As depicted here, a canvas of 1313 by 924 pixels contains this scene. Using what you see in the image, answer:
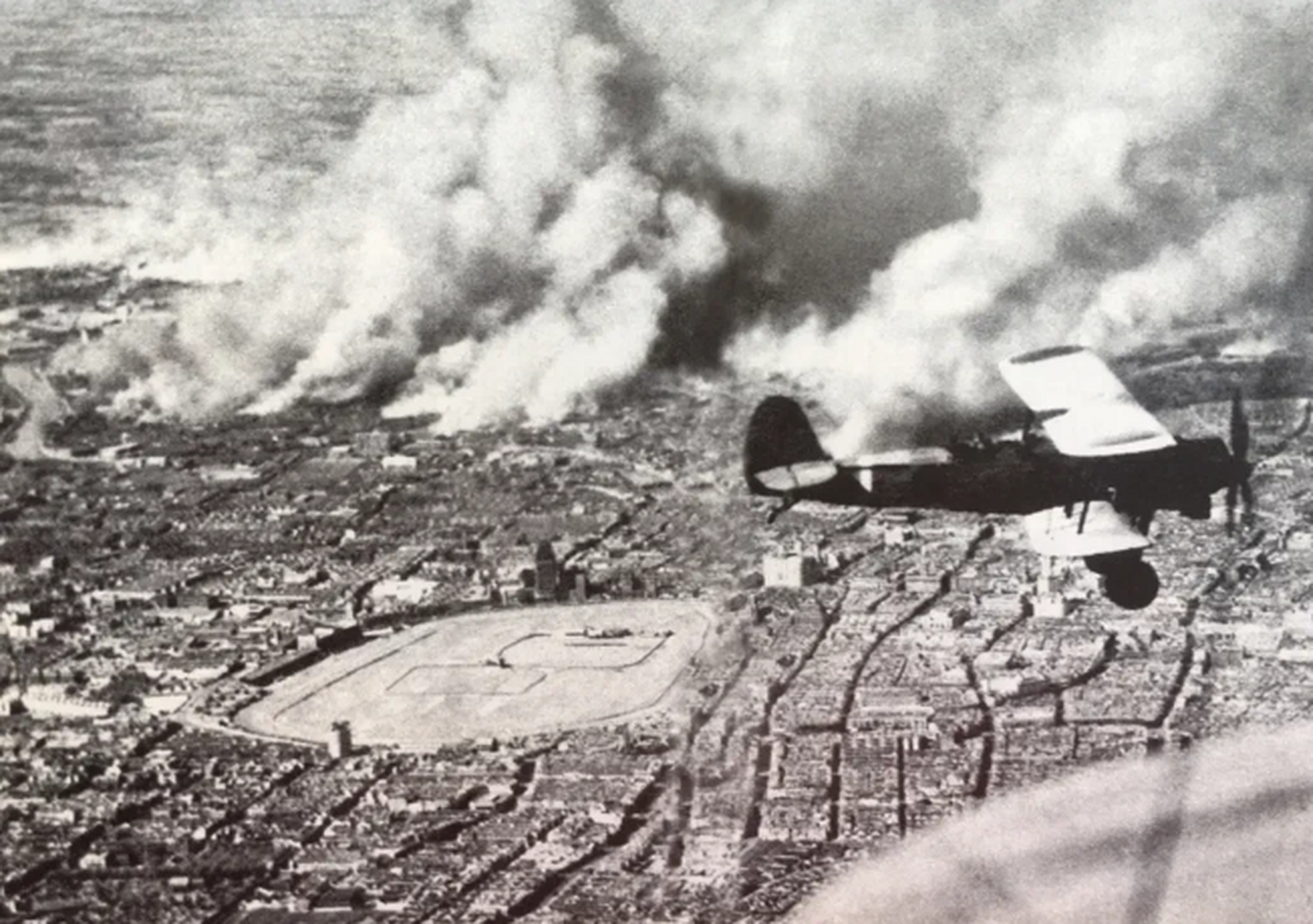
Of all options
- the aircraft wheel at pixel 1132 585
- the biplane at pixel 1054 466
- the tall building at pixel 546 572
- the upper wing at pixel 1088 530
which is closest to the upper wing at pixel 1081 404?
the biplane at pixel 1054 466

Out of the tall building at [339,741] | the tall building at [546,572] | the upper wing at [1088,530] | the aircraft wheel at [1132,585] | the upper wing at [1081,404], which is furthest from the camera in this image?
the tall building at [546,572]

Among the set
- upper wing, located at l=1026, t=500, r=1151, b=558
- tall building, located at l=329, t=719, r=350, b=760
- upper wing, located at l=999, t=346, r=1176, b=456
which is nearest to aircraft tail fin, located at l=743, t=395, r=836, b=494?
upper wing, located at l=999, t=346, r=1176, b=456

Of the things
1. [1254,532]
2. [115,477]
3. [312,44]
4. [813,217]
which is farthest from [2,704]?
[1254,532]

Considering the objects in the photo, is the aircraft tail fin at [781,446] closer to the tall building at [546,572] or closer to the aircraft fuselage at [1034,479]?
the aircraft fuselage at [1034,479]

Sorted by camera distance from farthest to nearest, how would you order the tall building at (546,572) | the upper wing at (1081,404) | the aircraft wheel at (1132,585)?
the tall building at (546,572) < the aircraft wheel at (1132,585) < the upper wing at (1081,404)

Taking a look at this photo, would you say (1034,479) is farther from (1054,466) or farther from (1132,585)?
(1132,585)

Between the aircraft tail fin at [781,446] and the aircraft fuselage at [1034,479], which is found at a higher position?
the aircraft tail fin at [781,446]

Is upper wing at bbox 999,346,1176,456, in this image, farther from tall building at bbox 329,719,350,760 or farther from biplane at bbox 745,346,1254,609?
tall building at bbox 329,719,350,760

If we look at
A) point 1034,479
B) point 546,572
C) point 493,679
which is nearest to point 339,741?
point 493,679
